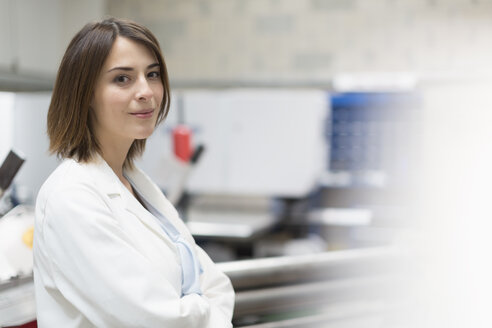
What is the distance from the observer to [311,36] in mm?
3879

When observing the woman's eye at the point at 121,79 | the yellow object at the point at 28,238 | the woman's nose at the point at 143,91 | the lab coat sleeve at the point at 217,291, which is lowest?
the lab coat sleeve at the point at 217,291

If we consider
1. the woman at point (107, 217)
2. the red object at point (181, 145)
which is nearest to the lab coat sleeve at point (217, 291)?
the woman at point (107, 217)

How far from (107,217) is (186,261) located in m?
0.19

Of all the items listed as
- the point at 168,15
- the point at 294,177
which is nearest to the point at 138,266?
the point at 294,177

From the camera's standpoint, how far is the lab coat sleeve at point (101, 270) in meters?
0.84

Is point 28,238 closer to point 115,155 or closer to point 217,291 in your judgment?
point 115,155

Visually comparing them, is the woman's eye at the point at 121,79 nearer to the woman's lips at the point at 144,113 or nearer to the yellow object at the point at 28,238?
the woman's lips at the point at 144,113

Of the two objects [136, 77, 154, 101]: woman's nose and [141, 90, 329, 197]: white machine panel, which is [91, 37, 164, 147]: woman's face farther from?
[141, 90, 329, 197]: white machine panel

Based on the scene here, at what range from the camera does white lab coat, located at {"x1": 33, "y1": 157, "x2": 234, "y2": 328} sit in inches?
33.1

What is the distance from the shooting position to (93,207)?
0.87 metres

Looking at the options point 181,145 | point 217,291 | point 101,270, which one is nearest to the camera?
point 101,270

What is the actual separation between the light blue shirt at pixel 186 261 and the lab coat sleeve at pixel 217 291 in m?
0.05

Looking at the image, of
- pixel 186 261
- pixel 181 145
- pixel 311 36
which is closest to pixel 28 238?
pixel 186 261

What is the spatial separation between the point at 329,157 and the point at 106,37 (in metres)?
2.69
